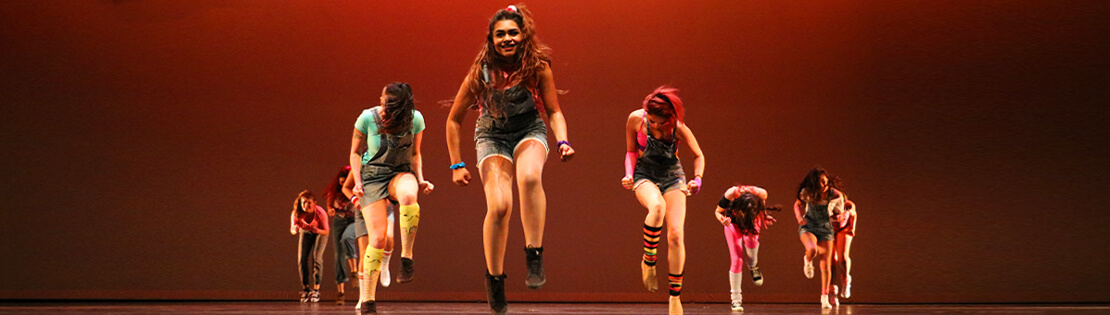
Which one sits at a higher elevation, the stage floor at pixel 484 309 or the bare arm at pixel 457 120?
the bare arm at pixel 457 120

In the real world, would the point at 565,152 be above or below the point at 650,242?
above

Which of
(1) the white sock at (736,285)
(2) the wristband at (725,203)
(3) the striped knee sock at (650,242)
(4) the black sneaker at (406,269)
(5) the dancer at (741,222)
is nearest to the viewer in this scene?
(4) the black sneaker at (406,269)

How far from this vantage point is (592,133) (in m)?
8.64

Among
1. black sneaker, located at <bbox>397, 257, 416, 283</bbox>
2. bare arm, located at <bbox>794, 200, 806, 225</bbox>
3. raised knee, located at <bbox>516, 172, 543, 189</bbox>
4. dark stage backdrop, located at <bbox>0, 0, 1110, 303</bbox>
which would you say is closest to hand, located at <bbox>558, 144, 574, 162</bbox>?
raised knee, located at <bbox>516, 172, 543, 189</bbox>

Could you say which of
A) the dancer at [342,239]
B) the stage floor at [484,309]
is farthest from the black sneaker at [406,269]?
the dancer at [342,239]

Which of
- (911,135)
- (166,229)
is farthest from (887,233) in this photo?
(166,229)

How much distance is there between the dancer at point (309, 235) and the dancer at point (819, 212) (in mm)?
4400

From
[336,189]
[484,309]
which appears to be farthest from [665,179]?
[336,189]

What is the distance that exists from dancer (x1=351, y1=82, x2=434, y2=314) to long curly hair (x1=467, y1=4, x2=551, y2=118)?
143cm

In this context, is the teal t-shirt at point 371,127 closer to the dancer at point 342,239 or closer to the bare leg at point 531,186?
the bare leg at point 531,186

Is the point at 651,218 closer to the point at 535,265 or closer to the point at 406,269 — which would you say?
the point at 406,269

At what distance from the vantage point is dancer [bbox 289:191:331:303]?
8.26m

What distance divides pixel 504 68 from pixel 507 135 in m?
0.32

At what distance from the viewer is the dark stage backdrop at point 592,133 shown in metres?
8.60
